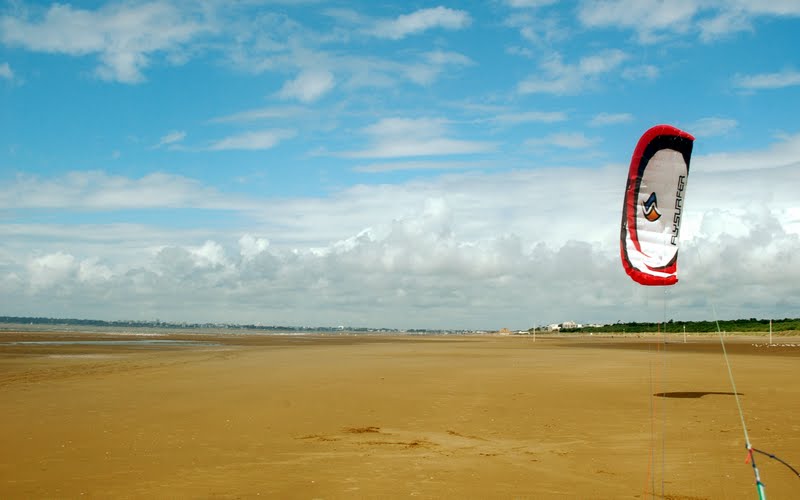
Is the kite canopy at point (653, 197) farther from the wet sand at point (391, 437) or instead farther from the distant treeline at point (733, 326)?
the distant treeline at point (733, 326)

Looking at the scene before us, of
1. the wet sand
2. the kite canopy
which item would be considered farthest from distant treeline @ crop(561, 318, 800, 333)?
the kite canopy

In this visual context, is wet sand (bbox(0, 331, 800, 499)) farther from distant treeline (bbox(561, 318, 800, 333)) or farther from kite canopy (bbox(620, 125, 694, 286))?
distant treeline (bbox(561, 318, 800, 333))

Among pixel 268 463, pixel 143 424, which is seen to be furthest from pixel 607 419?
pixel 143 424

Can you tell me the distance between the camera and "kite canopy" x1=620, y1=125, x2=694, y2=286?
6402 mm

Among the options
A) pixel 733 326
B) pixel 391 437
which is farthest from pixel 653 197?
pixel 733 326

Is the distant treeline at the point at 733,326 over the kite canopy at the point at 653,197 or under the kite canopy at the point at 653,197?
under

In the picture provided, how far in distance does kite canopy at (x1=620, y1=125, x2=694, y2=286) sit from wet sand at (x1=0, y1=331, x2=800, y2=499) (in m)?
3.01

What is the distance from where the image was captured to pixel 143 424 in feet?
39.0

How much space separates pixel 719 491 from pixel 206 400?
11565mm

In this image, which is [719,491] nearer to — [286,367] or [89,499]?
[89,499]

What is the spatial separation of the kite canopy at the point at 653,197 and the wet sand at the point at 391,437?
3011 millimetres

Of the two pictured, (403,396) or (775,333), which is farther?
(775,333)

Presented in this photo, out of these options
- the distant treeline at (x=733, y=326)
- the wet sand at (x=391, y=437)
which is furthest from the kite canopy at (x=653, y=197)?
the distant treeline at (x=733, y=326)

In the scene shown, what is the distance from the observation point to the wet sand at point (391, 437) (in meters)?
7.82
